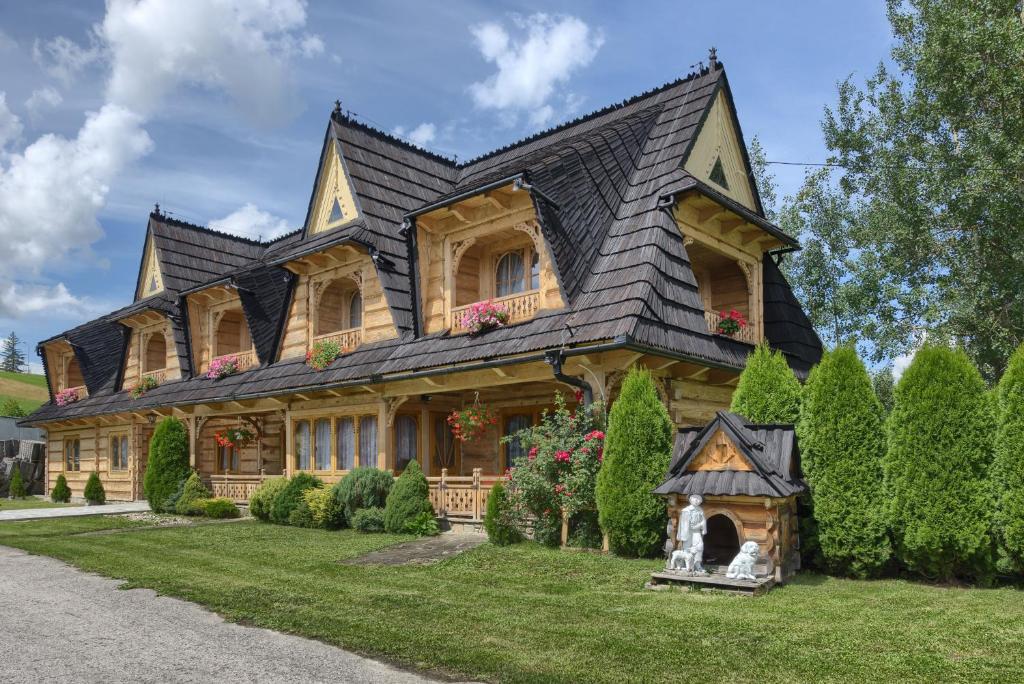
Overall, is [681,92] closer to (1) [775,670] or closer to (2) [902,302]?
(2) [902,302]

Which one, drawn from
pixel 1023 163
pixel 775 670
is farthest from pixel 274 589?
pixel 1023 163

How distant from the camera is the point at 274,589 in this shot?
9.98 m

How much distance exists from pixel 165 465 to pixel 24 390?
8125 cm

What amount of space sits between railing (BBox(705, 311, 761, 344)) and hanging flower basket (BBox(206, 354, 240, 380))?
1453 cm

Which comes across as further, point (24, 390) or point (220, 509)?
point (24, 390)

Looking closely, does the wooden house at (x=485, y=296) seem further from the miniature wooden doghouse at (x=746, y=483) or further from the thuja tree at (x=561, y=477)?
the miniature wooden doghouse at (x=746, y=483)

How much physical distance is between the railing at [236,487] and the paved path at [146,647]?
1168 cm

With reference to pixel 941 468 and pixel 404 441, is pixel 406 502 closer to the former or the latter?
pixel 404 441

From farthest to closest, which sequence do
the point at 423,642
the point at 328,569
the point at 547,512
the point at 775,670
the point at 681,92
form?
the point at 681,92 < the point at 547,512 < the point at 328,569 < the point at 423,642 < the point at 775,670

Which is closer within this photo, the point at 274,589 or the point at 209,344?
the point at 274,589

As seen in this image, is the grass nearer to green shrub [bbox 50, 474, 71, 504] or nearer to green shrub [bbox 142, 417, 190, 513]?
green shrub [bbox 142, 417, 190, 513]

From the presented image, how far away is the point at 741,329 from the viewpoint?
16.6m

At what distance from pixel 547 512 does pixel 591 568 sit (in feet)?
7.54

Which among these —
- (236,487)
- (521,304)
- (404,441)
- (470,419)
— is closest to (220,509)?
(236,487)
